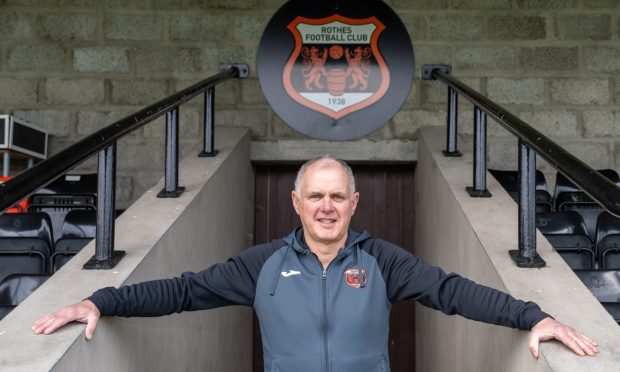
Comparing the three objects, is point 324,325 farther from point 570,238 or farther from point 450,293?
point 570,238

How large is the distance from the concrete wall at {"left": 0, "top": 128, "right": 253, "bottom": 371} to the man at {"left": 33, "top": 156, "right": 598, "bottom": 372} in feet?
0.36

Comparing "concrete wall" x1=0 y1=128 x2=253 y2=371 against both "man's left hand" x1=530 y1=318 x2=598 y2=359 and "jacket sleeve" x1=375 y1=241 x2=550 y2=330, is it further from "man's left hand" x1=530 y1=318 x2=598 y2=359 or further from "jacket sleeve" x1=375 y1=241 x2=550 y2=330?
"man's left hand" x1=530 y1=318 x2=598 y2=359

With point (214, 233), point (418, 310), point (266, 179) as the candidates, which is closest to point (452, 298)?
point (214, 233)

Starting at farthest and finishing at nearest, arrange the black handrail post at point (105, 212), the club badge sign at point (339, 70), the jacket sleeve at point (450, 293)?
the club badge sign at point (339, 70) < the black handrail post at point (105, 212) < the jacket sleeve at point (450, 293)

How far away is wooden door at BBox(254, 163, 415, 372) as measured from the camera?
5.07 meters

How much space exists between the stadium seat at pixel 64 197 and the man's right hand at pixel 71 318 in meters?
2.22

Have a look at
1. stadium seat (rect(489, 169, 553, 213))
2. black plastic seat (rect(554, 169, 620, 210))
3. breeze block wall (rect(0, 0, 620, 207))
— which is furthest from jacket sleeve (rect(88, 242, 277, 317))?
breeze block wall (rect(0, 0, 620, 207))

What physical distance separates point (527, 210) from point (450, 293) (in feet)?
1.40

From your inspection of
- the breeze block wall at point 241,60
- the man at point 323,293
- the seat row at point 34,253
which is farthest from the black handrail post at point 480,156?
the breeze block wall at point 241,60

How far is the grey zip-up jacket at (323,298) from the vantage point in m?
1.96

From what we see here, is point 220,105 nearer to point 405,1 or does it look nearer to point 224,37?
point 224,37

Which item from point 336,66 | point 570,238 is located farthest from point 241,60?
point 570,238

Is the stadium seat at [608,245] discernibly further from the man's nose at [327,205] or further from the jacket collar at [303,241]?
the man's nose at [327,205]

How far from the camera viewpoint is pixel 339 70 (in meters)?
4.73
